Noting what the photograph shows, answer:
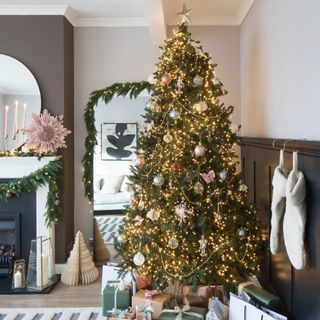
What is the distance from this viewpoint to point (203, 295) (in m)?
2.68

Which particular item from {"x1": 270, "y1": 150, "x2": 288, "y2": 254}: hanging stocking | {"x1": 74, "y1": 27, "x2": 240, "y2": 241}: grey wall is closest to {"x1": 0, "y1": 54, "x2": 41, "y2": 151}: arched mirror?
{"x1": 74, "y1": 27, "x2": 240, "y2": 241}: grey wall

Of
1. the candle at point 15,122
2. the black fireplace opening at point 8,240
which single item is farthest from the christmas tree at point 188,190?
the candle at point 15,122

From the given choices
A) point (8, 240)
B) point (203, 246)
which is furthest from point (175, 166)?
point (8, 240)

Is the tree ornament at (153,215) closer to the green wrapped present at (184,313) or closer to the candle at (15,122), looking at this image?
the green wrapped present at (184,313)

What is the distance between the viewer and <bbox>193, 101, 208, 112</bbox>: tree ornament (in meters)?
2.70

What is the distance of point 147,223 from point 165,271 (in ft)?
1.19

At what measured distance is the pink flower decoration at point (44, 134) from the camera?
3660 mm

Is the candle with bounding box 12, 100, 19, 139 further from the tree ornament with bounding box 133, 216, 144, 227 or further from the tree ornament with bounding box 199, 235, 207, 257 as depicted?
the tree ornament with bounding box 199, 235, 207, 257

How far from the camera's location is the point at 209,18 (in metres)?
4.11

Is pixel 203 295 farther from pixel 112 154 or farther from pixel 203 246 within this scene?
pixel 112 154

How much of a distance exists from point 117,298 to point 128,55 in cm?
263

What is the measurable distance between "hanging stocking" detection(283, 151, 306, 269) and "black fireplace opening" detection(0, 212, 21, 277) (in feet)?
9.39

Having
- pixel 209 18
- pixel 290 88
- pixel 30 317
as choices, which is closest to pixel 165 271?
pixel 30 317

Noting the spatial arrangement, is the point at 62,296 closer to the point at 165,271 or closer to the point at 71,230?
the point at 71,230
